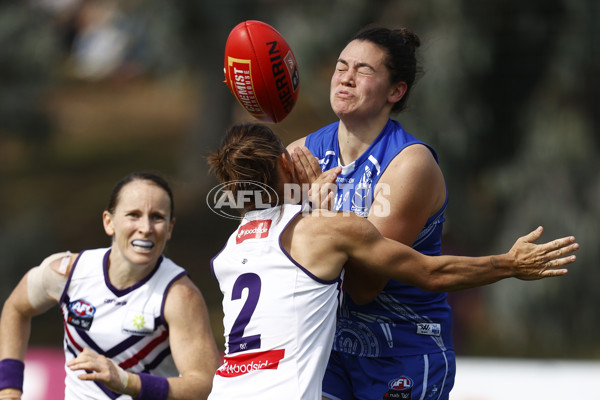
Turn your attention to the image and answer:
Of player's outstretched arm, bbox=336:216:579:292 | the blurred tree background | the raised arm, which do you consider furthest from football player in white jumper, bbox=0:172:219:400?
the blurred tree background

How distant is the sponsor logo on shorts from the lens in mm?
2932

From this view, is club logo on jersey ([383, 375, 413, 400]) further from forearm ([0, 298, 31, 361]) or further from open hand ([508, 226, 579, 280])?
forearm ([0, 298, 31, 361])

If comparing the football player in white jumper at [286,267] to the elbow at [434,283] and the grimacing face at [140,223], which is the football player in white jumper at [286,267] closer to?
the elbow at [434,283]

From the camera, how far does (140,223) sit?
12.5 feet

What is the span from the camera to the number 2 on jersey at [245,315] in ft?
9.73

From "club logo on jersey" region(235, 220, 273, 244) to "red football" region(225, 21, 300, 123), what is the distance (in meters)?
0.75

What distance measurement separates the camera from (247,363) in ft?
9.72

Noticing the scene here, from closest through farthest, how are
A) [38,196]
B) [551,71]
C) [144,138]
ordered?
1. [551,71]
2. [38,196]
3. [144,138]

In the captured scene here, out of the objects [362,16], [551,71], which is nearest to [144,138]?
[362,16]

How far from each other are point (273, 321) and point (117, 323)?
1.15 m

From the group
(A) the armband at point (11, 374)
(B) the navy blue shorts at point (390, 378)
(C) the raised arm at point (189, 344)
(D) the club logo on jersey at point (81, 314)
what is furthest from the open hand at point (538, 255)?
(A) the armband at point (11, 374)

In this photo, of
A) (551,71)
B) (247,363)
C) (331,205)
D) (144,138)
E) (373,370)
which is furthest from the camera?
(144,138)

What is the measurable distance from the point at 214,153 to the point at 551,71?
8132 millimetres

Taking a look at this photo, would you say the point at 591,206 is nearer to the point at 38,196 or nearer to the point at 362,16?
the point at 362,16
